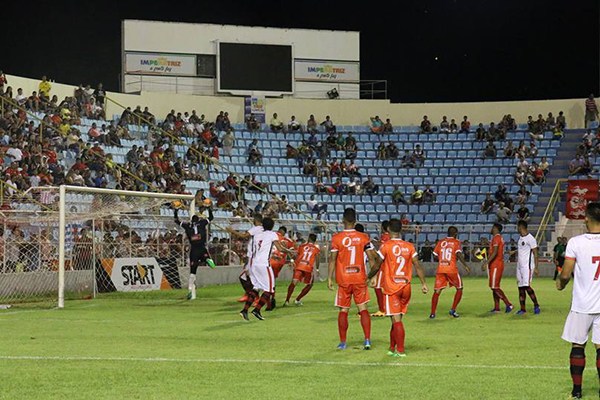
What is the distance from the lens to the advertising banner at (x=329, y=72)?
55.2 metres

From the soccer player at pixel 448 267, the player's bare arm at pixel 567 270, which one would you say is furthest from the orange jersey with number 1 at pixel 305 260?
the player's bare arm at pixel 567 270

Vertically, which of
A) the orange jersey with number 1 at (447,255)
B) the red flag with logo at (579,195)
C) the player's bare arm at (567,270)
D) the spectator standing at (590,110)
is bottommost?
the orange jersey with number 1 at (447,255)

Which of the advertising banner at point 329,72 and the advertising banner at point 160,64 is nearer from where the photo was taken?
the advertising banner at point 160,64

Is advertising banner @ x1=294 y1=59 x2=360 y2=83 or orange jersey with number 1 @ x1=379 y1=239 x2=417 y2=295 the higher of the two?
advertising banner @ x1=294 y1=59 x2=360 y2=83

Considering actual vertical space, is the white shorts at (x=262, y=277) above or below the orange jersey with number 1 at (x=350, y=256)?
below

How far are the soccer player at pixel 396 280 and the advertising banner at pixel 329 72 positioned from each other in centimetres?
4010

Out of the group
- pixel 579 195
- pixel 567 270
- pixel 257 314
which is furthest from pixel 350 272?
pixel 579 195

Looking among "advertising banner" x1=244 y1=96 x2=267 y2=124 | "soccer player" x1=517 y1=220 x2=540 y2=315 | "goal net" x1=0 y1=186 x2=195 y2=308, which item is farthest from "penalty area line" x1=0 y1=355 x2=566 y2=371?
"advertising banner" x1=244 y1=96 x2=267 y2=124

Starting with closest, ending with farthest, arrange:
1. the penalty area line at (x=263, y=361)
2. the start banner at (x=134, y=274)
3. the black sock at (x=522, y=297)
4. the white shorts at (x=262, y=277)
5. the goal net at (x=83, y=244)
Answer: the penalty area line at (x=263, y=361), the white shorts at (x=262, y=277), the black sock at (x=522, y=297), the goal net at (x=83, y=244), the start banner at (x=134, y=274)

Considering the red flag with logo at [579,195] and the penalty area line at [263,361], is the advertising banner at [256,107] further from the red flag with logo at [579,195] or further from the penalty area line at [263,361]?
the penalty area line at [263,361]

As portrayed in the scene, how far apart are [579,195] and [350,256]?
33.6 m

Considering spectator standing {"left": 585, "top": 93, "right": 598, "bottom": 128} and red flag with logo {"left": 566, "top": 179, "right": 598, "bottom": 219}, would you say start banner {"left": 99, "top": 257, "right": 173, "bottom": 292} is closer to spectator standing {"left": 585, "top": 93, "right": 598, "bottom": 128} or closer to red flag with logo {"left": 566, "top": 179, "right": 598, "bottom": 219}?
red flag with logo {"left": 566, "top": 179, "right": 598, "bottom": 219}

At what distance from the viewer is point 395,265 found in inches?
603

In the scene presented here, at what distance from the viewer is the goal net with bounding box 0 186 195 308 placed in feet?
88.5
